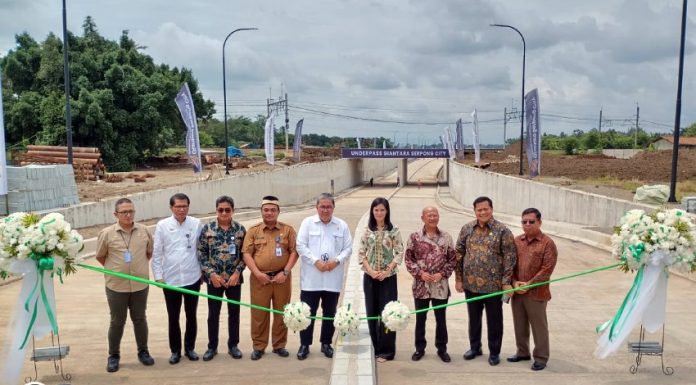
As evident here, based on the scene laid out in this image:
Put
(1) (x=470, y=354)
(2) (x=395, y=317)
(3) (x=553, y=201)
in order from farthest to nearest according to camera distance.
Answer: (3) (x=553, y=201), (1) (x=470, y=354), (2) (x=395, y=317)

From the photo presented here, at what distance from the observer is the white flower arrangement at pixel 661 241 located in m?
4.82

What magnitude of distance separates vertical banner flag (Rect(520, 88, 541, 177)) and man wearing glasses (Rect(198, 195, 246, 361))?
63.7 ft

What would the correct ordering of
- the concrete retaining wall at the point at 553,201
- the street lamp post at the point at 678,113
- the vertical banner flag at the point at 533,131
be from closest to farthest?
the concrete retaining wall at the point at 553,201
the street lamp post at the point at 678,113
the vertical banner flag at the point at 533,131

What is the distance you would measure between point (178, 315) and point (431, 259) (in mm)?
Answer: 2555

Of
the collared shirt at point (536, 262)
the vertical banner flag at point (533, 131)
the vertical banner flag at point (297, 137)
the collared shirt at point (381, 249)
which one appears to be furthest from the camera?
the vertical banner flag at point (297, 137)

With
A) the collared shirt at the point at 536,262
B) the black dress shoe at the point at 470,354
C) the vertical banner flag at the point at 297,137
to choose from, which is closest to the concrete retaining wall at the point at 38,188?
the black dress shoe at the point at 470,354

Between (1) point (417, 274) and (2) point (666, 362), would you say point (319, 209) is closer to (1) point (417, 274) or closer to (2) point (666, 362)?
(1) point (417, 274)

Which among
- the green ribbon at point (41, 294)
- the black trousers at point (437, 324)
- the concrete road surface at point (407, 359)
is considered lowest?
the concrete road surface at point (407, 359)

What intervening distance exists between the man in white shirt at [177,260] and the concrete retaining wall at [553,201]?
1080 centimetres

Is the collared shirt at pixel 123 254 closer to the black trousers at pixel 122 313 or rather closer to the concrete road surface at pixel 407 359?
the black trousers at pixel 122 313

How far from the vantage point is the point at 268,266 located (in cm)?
553

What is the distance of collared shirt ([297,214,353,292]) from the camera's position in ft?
18.2

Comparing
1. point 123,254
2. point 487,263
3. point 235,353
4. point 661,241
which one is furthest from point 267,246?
point 661,241

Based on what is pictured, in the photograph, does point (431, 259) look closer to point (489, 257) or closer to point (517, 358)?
point (489, 257)
